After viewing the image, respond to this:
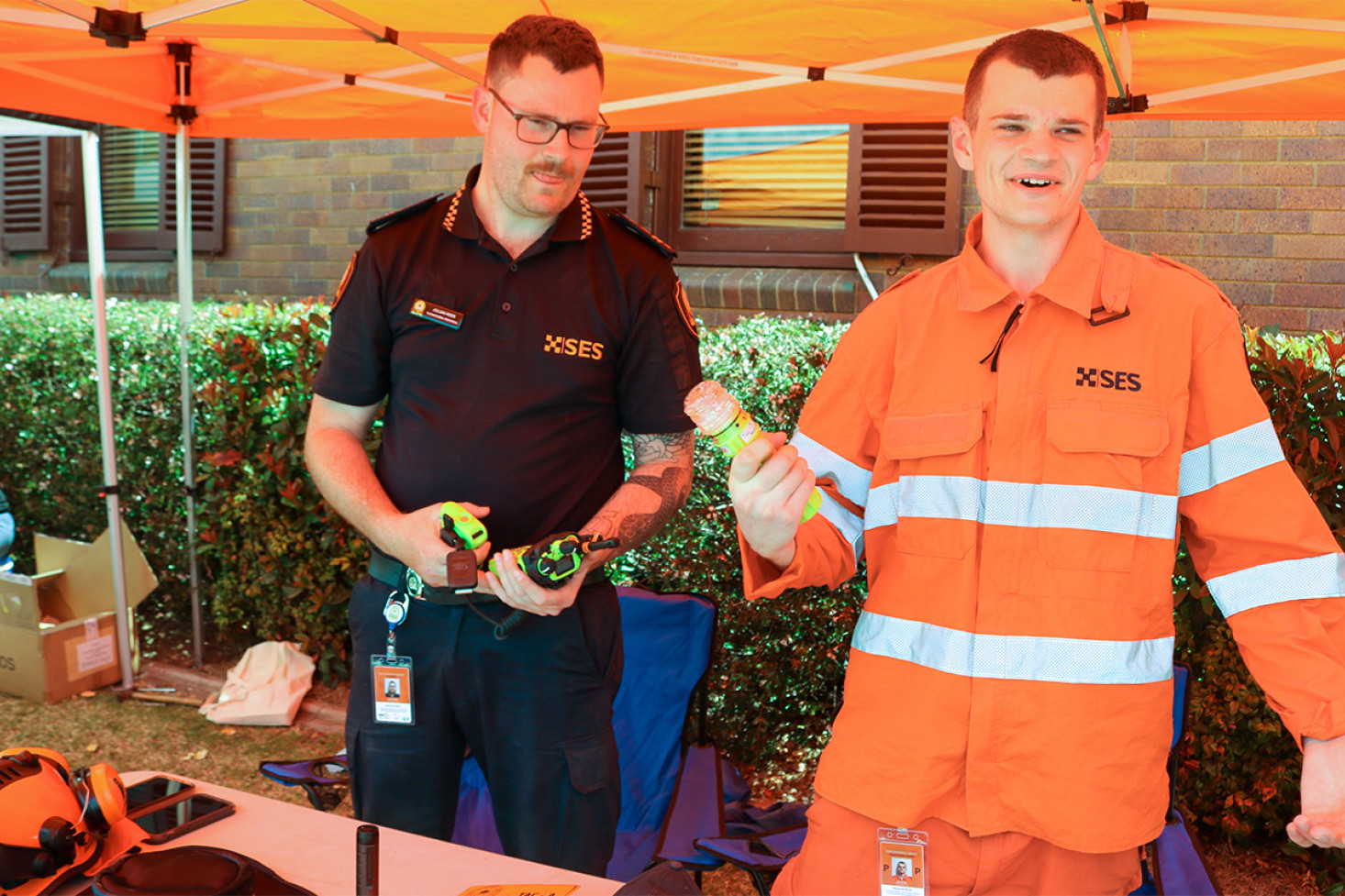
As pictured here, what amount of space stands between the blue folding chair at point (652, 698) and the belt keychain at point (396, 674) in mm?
933

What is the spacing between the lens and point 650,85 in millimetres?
3791

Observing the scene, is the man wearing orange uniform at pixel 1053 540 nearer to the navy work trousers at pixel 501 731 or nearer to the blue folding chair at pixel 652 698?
the navy work trousers at pixel 501 731

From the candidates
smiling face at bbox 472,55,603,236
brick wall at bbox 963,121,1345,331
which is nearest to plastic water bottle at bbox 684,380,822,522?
smiling face at bbox 472,55,603,236

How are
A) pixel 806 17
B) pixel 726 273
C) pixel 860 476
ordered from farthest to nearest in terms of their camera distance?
pixel 726 273
pixel 806 17
pixel 860 476

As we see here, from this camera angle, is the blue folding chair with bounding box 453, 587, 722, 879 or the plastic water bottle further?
the blue folding chair with bounding box 453, 587, 722, 879

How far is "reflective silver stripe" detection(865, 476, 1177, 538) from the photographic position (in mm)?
1595

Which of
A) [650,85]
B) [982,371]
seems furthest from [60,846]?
[650,85]

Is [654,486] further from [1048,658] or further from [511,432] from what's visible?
[1048,658]

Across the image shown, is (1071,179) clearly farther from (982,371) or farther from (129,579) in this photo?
(129,579)

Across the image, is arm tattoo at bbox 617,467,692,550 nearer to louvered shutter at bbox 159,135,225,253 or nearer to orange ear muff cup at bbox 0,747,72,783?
orange ear muff cup at bbox 0,747,72,783

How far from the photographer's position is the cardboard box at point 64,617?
4.66 meters

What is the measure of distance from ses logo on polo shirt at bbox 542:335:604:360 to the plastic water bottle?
0.85 metres

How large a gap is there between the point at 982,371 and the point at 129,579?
4340mm

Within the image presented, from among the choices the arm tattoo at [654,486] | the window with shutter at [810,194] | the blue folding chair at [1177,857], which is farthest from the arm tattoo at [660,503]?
the window with shutter at [810,194]
